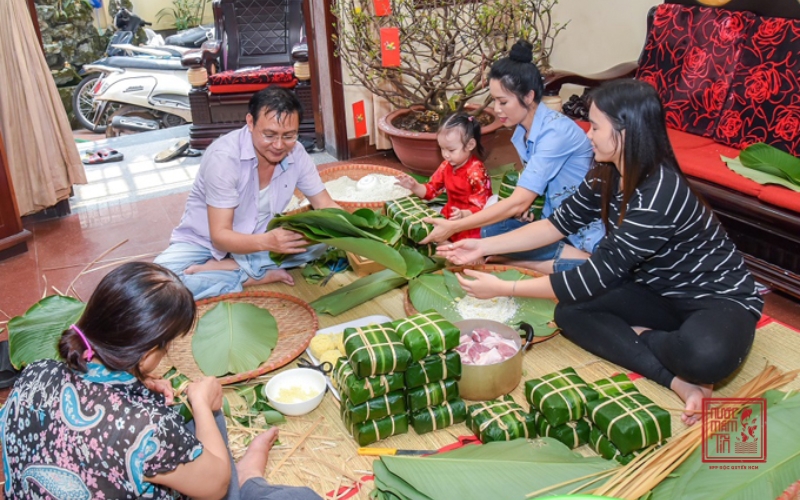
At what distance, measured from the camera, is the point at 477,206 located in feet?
10.2

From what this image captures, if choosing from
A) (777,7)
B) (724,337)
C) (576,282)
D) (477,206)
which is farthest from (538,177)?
(777,7)

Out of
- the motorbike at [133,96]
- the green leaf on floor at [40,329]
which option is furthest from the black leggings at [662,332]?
the motorbike at [133,96]

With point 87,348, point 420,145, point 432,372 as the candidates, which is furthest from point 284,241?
point 420,145

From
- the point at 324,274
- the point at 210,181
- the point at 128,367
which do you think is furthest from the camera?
the point at 324,274

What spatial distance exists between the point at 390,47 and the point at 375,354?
252 cm

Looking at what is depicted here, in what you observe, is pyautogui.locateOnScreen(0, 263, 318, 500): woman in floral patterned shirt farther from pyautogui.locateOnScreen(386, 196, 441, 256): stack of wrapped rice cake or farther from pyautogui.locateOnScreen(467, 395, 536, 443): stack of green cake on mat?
pyautogui.locateOnScreen(386, 196, 441, 256): stack of wrapped rice cake

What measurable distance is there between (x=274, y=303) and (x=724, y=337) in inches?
62.2

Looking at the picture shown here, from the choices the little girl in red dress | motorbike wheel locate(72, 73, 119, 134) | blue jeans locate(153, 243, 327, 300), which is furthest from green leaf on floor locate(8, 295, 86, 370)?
motorbike wheel locate(72, 73, 119, 134)

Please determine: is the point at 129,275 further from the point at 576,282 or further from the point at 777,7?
the point at 777,7

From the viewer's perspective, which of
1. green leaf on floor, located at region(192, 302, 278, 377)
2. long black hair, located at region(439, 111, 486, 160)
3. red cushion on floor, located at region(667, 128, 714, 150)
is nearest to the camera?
green leaf on floor, located at region(192, 302, 278, 377)

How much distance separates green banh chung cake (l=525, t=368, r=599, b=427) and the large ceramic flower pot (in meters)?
2.35

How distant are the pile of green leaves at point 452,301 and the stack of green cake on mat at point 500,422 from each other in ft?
1.71

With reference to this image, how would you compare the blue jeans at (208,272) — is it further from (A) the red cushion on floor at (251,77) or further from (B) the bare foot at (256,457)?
(A) the red cushion on floor at (251,77)

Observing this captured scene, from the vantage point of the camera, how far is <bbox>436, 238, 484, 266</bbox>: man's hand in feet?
8.07
